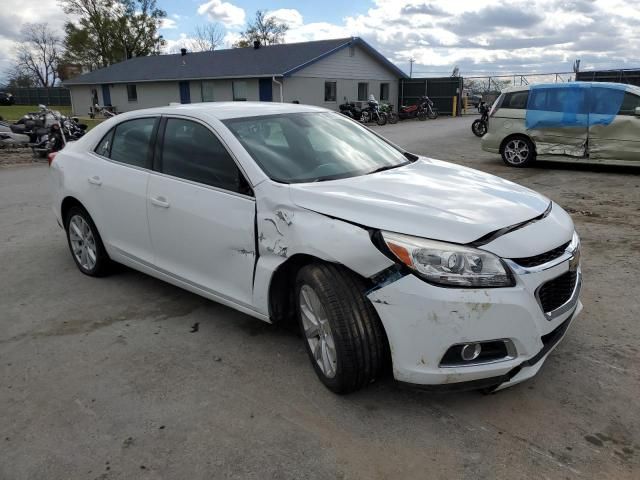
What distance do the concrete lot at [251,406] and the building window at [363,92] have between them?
29.8 metres

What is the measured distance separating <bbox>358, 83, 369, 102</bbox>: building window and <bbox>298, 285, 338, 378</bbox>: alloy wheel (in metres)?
31.1

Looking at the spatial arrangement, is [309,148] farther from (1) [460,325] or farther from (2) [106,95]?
(2) [106,95]

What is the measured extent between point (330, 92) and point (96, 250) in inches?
1093

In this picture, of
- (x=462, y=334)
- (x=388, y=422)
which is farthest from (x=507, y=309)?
(x=388, y=422)

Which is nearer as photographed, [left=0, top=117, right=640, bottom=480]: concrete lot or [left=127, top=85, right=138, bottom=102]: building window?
[left=0, top=117, right=640, bottom=480]: concrete lot

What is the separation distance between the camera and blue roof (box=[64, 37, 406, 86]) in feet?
95.5

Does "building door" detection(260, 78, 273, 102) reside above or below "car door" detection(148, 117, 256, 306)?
above

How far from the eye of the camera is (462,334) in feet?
8.36

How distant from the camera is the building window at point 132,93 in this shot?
117ft

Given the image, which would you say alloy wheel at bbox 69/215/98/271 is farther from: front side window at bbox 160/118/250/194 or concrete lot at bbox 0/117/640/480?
front side window at bbox 160/118/250/194

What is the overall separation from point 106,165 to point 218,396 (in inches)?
95.1

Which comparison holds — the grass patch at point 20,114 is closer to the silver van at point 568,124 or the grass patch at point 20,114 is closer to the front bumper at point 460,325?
the silver van at point 568,124

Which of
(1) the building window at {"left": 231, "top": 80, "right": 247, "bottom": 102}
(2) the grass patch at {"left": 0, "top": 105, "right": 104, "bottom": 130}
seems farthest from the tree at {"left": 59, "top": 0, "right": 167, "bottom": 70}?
(1) the building window at {"left": 231, "top": 80, "right": 247, "bottom": 102}

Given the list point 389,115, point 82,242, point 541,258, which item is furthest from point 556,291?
point 389,115
